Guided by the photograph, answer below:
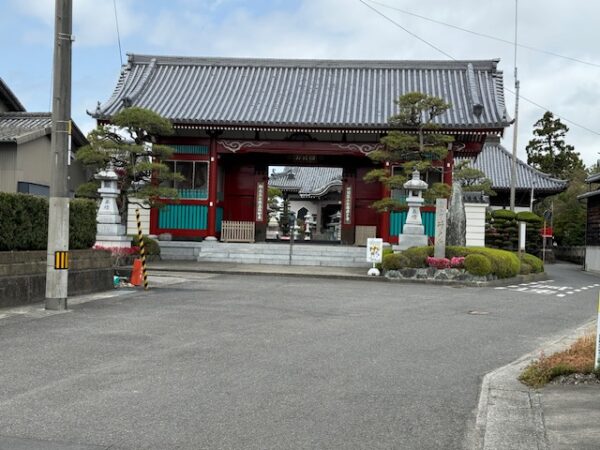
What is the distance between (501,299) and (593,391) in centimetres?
971

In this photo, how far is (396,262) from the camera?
65.2ft

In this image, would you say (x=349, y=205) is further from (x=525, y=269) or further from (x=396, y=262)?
(x=396, y=262)

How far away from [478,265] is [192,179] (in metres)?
12.2

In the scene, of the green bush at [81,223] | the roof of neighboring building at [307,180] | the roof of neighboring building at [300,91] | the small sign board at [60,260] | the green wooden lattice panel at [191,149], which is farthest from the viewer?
the roof of neighboring building at [307,180]

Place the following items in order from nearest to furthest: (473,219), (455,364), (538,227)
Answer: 1. (455,364)
2. (473,219)
3. (538,227)

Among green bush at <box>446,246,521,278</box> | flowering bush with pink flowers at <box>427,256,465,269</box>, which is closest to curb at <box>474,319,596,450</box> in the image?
flowering bush with pink flowers at <box>427,256,465,269</box>

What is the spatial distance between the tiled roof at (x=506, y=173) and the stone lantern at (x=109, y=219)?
2737 centimetres

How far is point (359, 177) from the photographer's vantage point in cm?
2859

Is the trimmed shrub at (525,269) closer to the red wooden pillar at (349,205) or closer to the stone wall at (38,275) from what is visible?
the red wooden pillar at (349,205)

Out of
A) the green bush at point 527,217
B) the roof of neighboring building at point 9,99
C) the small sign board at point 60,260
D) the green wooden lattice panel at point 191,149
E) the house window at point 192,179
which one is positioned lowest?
the small sign board at point 60,260

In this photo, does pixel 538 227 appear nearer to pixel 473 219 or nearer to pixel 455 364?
pixel 473 219

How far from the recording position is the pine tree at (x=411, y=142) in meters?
22.2

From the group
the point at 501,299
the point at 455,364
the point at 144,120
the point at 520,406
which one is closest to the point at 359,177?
the point at 144,120

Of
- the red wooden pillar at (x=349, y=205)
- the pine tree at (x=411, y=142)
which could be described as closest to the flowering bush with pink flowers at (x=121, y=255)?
the pine tree at (x=411, y=142)
